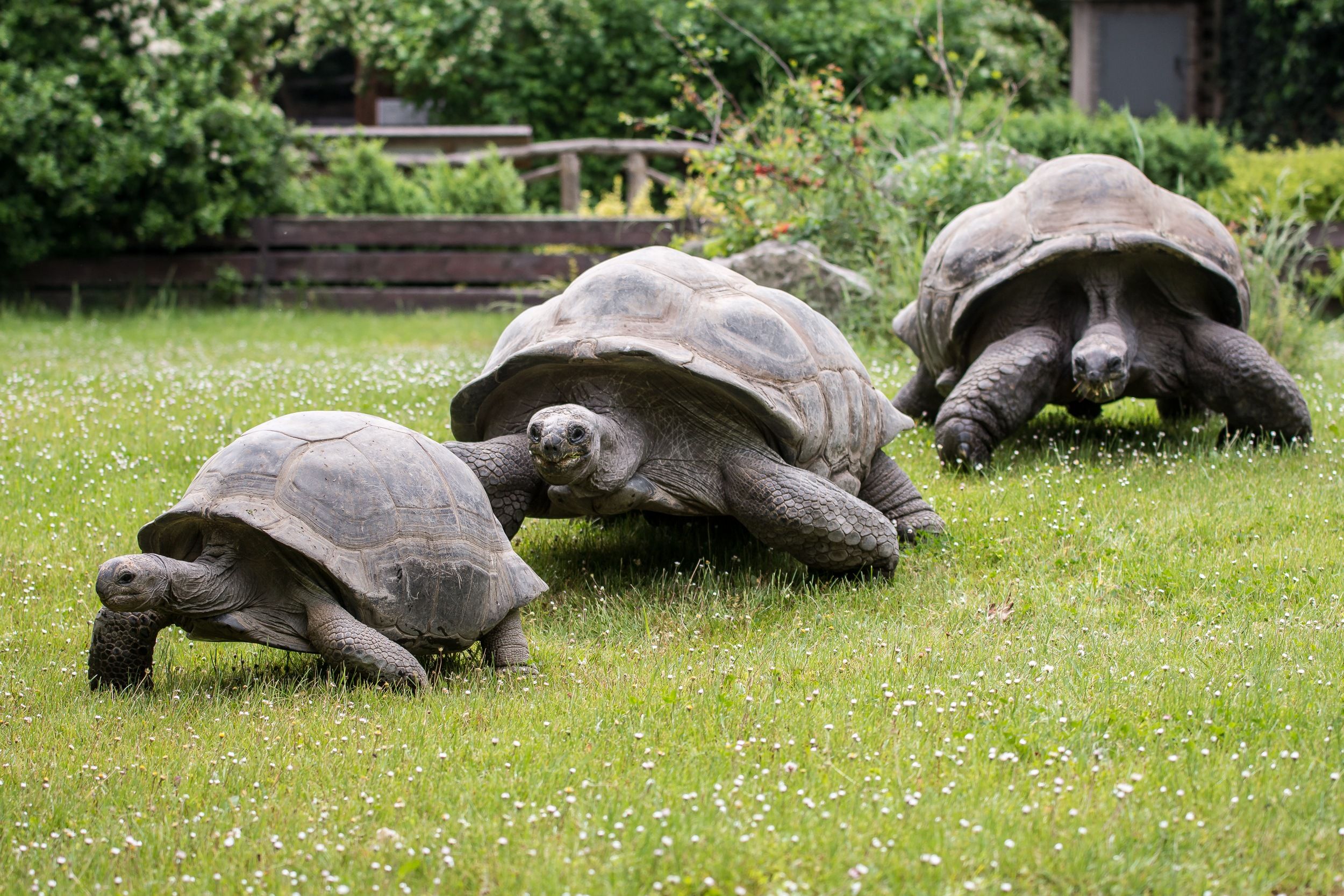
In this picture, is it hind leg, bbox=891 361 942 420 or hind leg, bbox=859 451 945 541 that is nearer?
hind leg, bbox=859 451 945 541

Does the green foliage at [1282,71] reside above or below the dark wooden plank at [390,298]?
above

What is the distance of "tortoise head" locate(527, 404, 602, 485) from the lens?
13.2 feet

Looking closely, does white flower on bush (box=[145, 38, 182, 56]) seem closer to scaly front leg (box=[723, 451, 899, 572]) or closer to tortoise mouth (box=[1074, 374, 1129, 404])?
tortoise mouth (box=[1074, 374, 1129, 404])

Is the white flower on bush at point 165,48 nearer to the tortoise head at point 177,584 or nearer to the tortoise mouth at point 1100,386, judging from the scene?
the tortoise mouth at point 1100,386

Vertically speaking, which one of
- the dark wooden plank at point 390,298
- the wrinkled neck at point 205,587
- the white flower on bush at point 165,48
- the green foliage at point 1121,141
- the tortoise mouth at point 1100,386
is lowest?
the dark wooden plank at point 390,298

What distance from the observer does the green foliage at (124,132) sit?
13.0 m

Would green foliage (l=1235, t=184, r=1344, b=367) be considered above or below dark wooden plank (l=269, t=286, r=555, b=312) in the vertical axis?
Result: above

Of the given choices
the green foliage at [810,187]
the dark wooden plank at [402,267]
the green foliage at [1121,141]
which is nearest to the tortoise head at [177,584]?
the green foliage at [810,187]

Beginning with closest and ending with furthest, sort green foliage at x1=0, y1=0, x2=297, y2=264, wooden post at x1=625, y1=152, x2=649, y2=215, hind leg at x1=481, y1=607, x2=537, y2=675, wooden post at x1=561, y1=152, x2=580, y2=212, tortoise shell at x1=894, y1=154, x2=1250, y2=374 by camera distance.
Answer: hind leg at x1=481, y1=607, x2=537, y2=675 < tortoise shell at x1=894, y1=154, x2=1250, y2=374 < green foliage at x1=0, y1=0, x2=297, y2=264 < wooden post at x1=561, y1=152, x2=580, y2=212 < wooden post at x1=625, y1=152, x2=649, y2=215

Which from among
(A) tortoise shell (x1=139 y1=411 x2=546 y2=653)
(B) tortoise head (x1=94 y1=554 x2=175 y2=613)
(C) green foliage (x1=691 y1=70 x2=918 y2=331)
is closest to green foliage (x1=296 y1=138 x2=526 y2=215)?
(C) green foliage (x1=691 y1=70 x2=918 y2=331)

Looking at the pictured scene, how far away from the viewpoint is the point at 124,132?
1338cm

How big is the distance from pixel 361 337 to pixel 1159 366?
24.0 ft

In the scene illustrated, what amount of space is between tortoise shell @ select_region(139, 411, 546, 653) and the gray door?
783 inches

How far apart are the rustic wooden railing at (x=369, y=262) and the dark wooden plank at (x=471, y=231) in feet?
0.04
